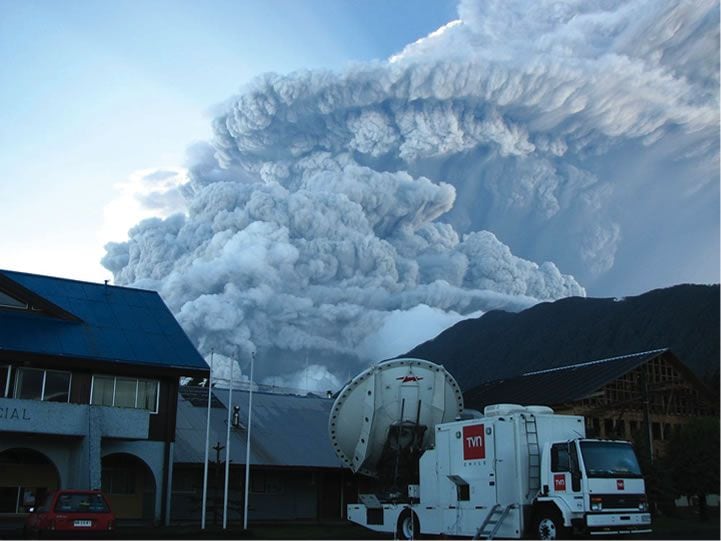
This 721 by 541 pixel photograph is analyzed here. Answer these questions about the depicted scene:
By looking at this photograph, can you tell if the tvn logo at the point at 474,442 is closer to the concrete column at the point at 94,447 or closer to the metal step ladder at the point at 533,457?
the metal step ladder at the point at 533,457

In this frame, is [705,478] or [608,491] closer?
[608,491]

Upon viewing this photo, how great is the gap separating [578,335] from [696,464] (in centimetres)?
6492

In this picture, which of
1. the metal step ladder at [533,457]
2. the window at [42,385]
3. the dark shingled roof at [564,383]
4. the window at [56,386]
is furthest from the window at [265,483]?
the metal step ladder at [533,457]

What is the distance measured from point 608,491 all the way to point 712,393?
109 feet

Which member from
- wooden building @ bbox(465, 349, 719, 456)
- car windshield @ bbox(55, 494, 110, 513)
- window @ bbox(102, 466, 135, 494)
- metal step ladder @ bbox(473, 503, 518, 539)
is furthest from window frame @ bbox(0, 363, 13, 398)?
wooden building @ bbox(465, 349, 719, 456)

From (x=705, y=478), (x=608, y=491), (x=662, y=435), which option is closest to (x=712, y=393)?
(x=662, y=435)

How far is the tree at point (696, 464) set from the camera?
32594 mm

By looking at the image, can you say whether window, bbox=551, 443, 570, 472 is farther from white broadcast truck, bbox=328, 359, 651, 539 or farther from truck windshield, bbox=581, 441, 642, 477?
truck windshield, bbox=581, 441, 642, 477

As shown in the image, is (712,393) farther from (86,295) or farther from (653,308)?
(653,308)

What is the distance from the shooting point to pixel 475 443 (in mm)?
20484

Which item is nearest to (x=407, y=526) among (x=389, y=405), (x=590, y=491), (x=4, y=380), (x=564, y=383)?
(x=389, y=405)

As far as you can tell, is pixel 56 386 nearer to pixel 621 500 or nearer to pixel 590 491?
pixel 590 491

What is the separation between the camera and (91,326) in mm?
30703

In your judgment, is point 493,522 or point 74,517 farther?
point 493,522
